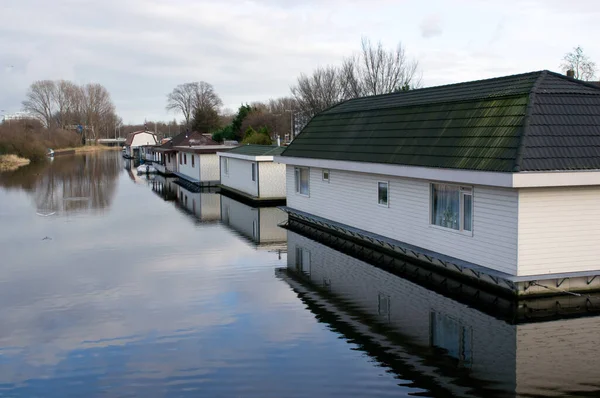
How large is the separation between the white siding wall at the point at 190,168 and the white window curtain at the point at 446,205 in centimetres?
2418

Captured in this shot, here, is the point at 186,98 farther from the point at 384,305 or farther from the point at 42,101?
the point at 384,305

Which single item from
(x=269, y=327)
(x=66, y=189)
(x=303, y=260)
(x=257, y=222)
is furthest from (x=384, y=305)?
(x=66, y=189)

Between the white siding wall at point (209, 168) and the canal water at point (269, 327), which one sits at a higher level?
the white siding wall at point (209, 168)

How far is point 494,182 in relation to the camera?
977cm

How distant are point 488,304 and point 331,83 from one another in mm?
44607

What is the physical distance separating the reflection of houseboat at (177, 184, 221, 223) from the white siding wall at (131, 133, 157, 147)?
167 ft

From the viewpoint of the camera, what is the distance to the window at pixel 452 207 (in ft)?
36.1

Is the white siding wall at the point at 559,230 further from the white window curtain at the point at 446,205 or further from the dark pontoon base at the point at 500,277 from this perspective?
the white window curtain at the point at 446,205

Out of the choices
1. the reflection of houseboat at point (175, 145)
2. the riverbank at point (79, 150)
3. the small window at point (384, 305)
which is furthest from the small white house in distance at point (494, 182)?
the riverbank at point (79, 150)

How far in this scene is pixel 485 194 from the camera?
1041 cm

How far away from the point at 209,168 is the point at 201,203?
27.4 ft

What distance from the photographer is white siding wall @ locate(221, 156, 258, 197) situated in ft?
85.6

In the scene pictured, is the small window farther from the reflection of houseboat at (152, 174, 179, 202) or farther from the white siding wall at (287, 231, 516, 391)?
the reflection of houseboat at (152, 174, 179, 202)

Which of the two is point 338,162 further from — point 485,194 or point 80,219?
point 80,219
